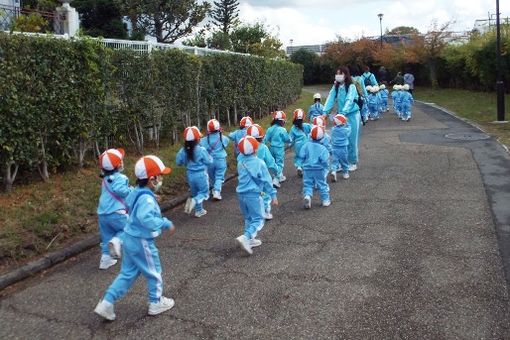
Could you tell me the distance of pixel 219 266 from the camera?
19.0 feet

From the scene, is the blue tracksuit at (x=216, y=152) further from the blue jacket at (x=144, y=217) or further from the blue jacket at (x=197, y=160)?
the blue jacket at (x=144, y=217)

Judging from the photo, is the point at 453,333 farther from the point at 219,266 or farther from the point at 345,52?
the point at 345,52

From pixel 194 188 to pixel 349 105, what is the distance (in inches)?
157

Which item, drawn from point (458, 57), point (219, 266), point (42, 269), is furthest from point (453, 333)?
point (458, 57)

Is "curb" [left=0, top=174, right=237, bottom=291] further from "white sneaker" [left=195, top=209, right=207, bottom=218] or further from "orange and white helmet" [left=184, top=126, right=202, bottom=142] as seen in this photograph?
"orange and white helmet" [left=184, top=126, right=202, bottom=142]

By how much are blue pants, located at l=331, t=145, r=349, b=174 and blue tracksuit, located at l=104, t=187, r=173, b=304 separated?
5839mm

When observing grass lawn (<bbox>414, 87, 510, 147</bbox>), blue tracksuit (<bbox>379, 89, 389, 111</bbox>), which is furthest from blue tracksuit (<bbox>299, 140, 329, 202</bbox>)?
blue tracksuit (<bbox>379, 89, 389, 111</bbox>)

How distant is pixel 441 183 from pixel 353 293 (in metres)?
5.05

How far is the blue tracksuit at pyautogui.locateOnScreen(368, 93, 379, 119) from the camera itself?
65.4 feet

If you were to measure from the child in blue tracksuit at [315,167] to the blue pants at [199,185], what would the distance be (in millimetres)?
1582

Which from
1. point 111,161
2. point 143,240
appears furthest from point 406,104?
point 143,240

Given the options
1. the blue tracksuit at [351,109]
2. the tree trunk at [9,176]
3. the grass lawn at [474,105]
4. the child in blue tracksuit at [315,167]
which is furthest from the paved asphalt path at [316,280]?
the grass lawn at [474,105]

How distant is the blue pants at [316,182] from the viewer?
8148 mm

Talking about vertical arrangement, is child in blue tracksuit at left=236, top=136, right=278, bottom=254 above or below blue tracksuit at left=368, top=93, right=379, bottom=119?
below
